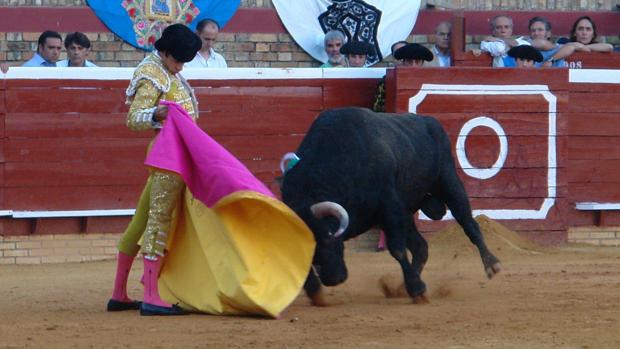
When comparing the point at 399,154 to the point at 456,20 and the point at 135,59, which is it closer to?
the point at 456,20

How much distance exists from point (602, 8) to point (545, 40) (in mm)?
1607

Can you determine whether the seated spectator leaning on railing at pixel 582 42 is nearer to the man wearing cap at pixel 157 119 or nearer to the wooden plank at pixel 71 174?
the wooden plank at pixel 71 174

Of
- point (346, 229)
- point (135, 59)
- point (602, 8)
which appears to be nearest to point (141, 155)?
point (135, 59)

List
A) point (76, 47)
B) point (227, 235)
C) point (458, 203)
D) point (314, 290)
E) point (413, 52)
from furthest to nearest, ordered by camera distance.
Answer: point (413, 52), point (76, 47), point (458, 203), point (314, 290), point (227, 235)

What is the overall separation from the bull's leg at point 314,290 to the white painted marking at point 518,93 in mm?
3112

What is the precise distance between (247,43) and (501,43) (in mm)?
2280

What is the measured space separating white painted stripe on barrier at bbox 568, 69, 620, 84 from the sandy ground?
1.98 m

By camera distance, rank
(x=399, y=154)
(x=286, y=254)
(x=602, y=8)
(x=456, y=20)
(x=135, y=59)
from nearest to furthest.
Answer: (x=286, y=254) → (x=399, y=154) → (x=456, y=20) → (x=135, y=59) → (x=602, y=8)

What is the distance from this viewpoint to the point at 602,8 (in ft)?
38.4

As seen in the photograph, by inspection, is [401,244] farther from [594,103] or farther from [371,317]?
[594,103]

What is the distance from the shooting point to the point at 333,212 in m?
6.02

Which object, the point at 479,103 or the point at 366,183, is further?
the point at 479,103

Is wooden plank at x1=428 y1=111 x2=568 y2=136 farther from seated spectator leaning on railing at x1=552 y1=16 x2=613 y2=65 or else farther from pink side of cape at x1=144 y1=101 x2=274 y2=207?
pink side of cape at x1=144 y1=101 x2=274 y2=207

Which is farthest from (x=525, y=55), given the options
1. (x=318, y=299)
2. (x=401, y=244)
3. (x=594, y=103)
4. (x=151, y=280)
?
(x=151, y=280)
